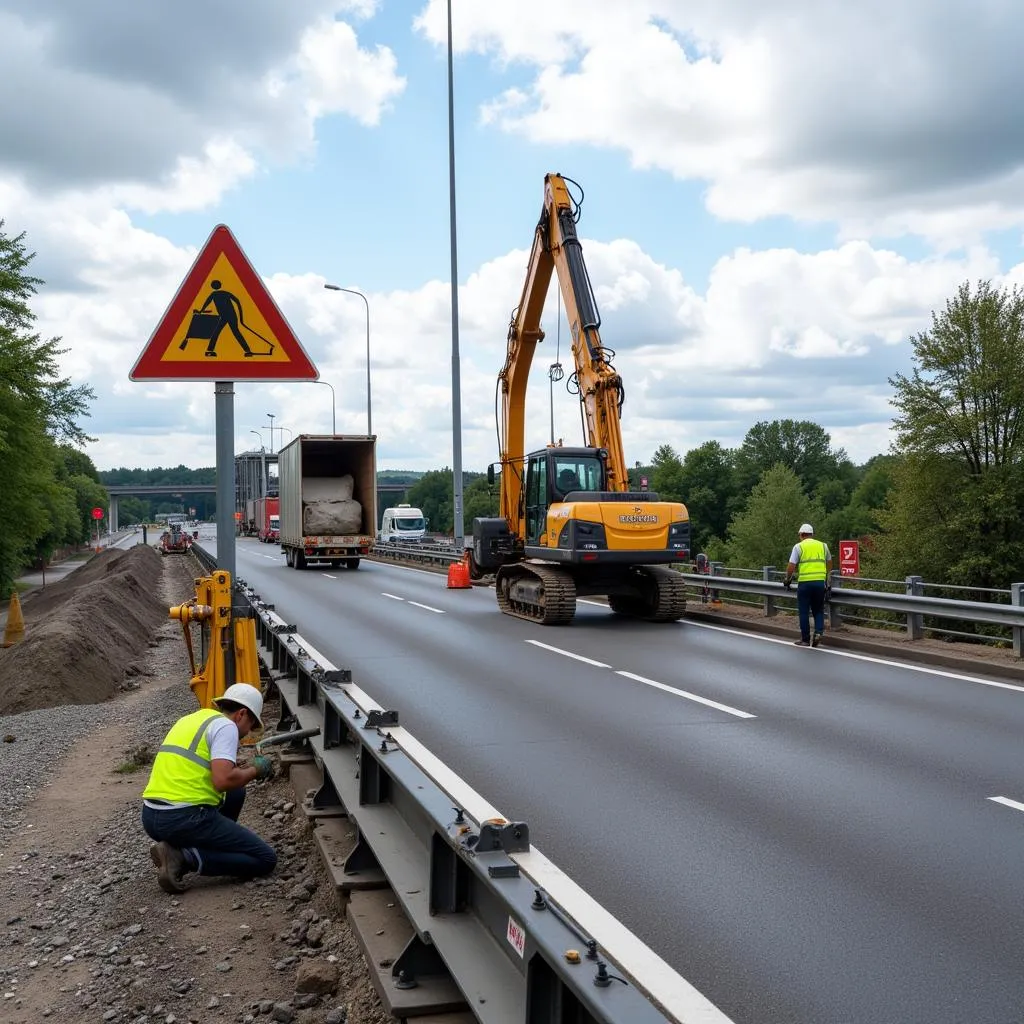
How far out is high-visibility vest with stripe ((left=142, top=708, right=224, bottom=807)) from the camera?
5.98 m

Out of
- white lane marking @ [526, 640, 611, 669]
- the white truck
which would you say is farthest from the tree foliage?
white lane marking @ [526, 640, 611, 669]

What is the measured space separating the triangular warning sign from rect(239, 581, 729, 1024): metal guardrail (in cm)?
223

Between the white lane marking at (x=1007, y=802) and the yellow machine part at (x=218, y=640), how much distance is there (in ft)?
16.0

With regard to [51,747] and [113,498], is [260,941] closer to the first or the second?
[51,747]

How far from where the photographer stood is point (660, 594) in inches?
685

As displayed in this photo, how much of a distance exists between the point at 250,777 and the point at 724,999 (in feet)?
9.77

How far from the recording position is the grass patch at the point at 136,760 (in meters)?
8.83

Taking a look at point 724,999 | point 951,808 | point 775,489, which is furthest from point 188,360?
point 775,489

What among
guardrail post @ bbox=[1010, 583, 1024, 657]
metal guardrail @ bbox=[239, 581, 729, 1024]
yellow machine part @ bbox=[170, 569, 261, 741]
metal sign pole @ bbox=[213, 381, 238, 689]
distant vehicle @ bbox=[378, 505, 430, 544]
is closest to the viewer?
metal guardrail @ bbox=[239, 581, 729, 1024]

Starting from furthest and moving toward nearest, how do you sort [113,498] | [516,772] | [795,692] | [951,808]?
[113,498]
[795,692]
[516,772]
[951,808]

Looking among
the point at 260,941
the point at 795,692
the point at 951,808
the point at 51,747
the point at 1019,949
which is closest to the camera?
the point at 1019,949

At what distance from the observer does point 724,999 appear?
403cm

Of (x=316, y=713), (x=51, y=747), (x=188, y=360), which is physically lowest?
(x=51, y=747)

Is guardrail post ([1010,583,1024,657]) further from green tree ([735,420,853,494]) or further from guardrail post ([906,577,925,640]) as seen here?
green tree ([735,420,853,494])
